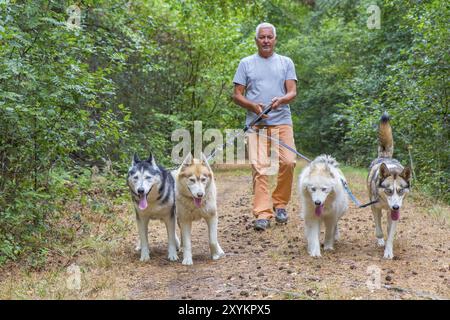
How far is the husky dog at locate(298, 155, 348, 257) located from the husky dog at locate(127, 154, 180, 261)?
1360 mm

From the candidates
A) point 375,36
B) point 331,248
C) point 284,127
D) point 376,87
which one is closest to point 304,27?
point 375,36

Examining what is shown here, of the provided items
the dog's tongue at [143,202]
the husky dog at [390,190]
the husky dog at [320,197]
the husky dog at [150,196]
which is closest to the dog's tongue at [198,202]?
the husky dog at [150,196]

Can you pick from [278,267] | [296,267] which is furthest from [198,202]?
[296,267]

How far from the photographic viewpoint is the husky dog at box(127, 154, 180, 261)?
16.8ft

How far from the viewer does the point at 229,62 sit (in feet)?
54.8

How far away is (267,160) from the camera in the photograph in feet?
22.2

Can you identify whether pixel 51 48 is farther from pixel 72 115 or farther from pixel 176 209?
A: pixel 176 209

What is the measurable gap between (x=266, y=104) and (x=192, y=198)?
6.82ft

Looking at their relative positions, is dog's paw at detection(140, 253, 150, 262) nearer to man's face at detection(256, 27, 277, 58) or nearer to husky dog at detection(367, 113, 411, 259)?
husky dog at detection(367, 113, 411, 259)

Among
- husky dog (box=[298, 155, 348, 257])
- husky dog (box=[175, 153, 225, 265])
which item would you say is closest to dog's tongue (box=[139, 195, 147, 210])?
husky dog (box=[175, 153, 225, 265])

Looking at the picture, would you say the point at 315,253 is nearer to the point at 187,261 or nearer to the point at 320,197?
the point at 320,197

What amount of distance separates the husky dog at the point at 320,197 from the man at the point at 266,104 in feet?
4.40

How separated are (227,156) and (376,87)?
6.28 metres

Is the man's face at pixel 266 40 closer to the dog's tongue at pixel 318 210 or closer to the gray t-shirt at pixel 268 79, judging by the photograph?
the gray t-shirt at pixel 268 79
